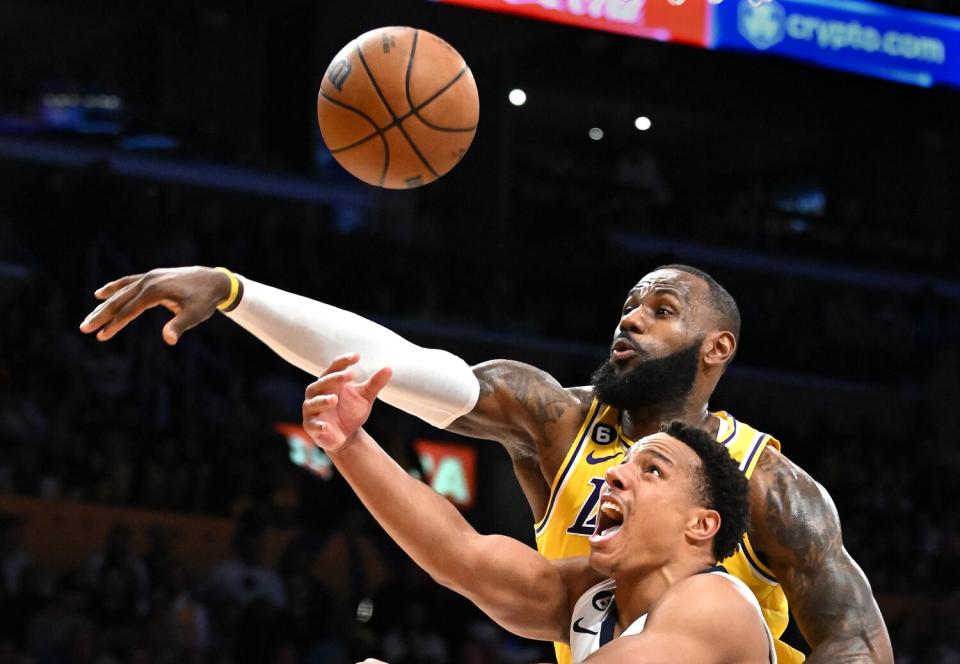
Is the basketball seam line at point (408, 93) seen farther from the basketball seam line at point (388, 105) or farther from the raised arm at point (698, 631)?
the raised arm at point (698, 631)

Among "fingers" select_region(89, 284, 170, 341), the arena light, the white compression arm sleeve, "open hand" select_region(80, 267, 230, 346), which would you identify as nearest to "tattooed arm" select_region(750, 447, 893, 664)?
the white compression arm sleeve

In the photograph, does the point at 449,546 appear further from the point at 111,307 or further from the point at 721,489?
the point at 111,307

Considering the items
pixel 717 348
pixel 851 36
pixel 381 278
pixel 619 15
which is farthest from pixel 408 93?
pixel 381 278

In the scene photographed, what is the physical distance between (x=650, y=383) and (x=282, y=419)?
701cm

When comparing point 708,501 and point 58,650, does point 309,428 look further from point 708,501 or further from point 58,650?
point 58,650

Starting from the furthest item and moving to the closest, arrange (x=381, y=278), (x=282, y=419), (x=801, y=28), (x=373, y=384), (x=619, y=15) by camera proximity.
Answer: (x=381, y=278), (x=801, y=28), (x=282, y=419), (x=619, y=15), (x=373, y=384)

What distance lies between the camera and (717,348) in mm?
4199

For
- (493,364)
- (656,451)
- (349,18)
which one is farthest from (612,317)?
(656,451)

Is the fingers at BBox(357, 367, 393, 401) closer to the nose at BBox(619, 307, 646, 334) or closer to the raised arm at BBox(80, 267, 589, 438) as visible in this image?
the raised arm at BBox(80, 267, 589, 438)

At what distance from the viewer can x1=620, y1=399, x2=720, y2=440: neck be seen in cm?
410

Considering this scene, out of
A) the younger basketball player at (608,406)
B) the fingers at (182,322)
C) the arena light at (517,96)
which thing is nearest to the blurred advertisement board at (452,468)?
the arena light at (517,96)

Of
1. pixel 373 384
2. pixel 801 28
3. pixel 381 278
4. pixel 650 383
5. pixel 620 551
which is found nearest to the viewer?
pixel 620 551

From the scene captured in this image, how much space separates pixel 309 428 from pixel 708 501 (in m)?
0.89

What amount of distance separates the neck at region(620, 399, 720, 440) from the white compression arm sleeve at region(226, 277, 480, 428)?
0.53 m
